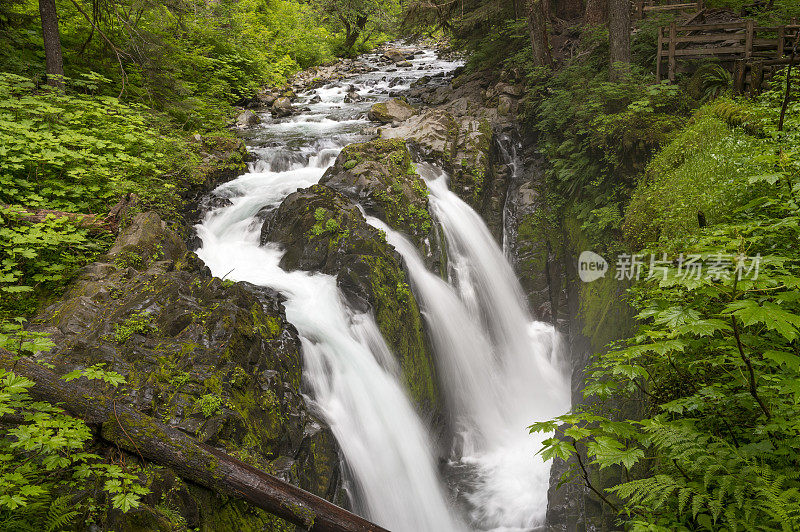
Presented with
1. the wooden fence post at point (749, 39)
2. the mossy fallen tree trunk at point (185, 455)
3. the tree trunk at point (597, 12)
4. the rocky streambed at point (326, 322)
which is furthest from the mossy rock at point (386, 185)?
the tree trunk at point (597, 12)

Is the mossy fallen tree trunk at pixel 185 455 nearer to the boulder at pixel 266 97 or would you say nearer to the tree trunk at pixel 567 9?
the boulder at pixel 266 97

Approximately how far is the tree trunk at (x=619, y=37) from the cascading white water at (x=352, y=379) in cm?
785

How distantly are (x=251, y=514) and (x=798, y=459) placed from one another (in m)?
3.71

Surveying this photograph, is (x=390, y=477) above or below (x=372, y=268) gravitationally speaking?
below

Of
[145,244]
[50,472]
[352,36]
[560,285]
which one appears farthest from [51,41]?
[352,36]

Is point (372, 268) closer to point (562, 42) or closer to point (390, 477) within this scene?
point (390, 477)

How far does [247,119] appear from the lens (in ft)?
47.1

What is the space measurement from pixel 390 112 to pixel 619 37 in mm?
6844

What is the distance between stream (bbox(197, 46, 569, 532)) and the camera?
6121 millimetres

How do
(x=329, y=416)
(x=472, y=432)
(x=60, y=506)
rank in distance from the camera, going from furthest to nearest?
(x=472, y=432)
(x=329, y=416)
(x=60, y=506)

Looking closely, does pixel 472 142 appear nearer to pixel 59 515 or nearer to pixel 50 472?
pixel 50 472

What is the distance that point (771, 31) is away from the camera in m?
8.74

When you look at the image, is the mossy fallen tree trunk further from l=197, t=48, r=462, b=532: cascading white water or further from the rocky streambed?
l=197, t=48, r=462, b=532: cascading white water

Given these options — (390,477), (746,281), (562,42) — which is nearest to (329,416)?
(390,477)
